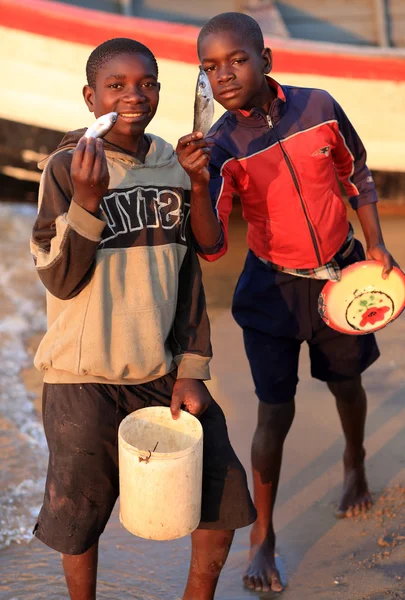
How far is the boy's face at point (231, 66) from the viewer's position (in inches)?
108

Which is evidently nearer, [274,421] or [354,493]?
[274,421]

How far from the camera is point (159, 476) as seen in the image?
2.18 metres

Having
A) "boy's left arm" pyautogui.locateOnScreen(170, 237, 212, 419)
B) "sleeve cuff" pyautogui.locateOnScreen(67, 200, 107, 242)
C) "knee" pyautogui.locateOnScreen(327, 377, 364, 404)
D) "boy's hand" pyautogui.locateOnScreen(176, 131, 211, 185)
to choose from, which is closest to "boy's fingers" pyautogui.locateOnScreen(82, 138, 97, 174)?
"sleeve cuff" pyautogui.locateOnScreen(67, 200, 107, 242)

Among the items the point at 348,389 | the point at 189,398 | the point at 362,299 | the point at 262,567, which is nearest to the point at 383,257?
the point at 362,299

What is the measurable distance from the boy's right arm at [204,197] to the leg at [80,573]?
0.93 m

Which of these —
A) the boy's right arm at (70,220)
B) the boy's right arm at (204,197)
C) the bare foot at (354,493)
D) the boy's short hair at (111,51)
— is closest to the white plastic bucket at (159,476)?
the boy's right arm at (70,220)

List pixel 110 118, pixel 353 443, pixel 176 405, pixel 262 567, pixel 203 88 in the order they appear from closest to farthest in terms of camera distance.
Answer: pixel 110 118 < pixel 203 88 < pixel 176 405 < pixel 262 567 < pixel 353 443

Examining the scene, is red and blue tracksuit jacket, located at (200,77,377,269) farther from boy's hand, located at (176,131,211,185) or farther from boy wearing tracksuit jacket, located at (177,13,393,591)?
boy's hand, located at (176,131,211,185)

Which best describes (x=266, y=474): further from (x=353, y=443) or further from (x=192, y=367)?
(x=192, y=367)

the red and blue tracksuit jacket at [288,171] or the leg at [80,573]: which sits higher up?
the red and blue tracksuit jacket at [288,171]

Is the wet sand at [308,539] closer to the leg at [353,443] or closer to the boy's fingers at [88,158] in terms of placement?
A: the leg at [353,443]

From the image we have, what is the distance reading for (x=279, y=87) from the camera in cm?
293

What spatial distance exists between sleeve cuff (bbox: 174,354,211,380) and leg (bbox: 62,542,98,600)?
1.79 feet

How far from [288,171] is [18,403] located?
2.48 m
